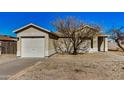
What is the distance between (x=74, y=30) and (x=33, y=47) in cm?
612

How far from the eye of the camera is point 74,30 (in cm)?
2141

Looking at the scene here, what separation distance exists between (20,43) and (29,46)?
988 millimetres

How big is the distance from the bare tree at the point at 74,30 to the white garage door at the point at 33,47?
4941 millimetres

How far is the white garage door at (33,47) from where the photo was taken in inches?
698

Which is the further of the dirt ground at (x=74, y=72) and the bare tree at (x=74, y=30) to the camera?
the bare tree at (x=74, y=30)

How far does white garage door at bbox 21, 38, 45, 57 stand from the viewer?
58.1 feet

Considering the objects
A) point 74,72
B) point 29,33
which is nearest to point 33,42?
point 29,33

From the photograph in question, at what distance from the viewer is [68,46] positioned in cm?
2314

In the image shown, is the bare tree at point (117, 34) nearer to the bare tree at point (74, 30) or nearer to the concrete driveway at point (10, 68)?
the bare tree at point (74, 30)

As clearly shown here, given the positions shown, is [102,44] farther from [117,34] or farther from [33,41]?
[33,41]

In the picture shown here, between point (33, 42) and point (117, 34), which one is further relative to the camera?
point (117, 34)

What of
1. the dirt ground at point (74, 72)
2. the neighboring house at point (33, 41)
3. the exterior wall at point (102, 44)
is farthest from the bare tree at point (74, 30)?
the dirt ground at point (74, 72)
